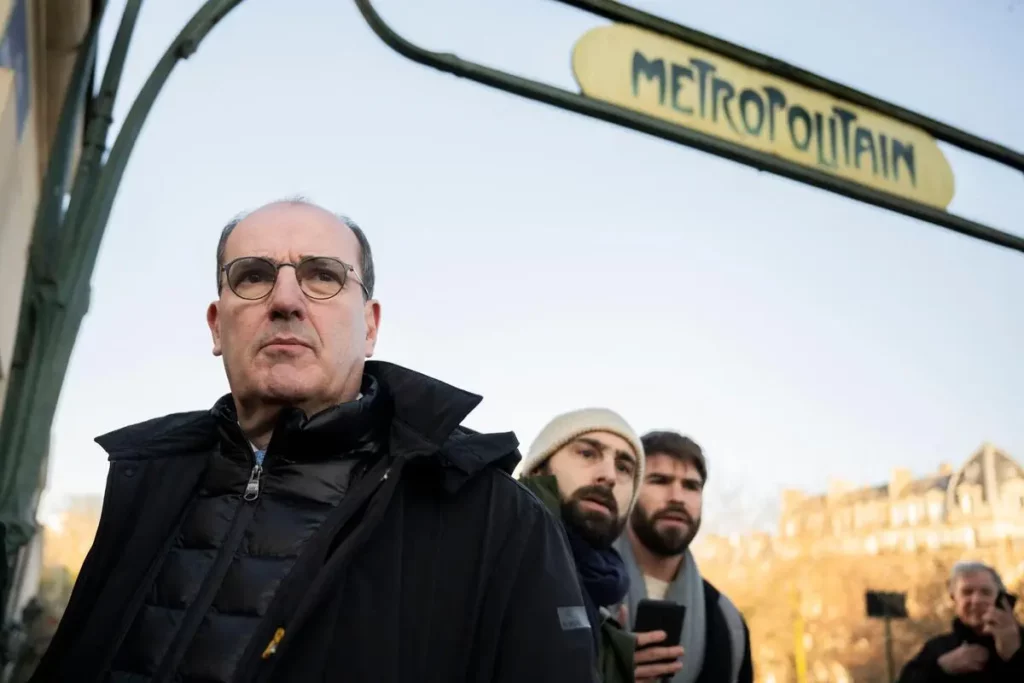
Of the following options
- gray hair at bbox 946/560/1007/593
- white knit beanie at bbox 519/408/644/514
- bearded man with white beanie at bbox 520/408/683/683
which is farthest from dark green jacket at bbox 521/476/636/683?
gray hair at bbox 946/560/1007/593

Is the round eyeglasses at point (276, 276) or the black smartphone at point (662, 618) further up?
the round eyeglasses at point (276, 276)

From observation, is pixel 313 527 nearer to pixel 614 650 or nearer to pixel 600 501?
pixel 614 650

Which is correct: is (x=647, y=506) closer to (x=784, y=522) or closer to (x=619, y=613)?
(x=619, y=613)

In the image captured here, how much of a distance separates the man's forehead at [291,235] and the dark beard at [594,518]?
3.81 feet

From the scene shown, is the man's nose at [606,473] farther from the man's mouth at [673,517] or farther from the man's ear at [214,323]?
the man's ear at [214,323]

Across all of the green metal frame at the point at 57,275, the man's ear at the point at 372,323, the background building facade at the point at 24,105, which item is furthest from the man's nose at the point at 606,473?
the background building facade at the point at 24,105

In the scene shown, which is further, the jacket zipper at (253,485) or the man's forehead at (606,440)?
the man's forehead at (606,440)

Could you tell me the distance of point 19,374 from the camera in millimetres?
1602

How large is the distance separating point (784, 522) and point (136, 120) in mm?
26138

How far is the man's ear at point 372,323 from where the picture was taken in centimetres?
145

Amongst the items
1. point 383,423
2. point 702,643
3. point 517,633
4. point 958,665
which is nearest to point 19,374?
point 383,423

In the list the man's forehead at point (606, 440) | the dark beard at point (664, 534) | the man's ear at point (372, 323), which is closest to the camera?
the man's ear at point (372, 323)

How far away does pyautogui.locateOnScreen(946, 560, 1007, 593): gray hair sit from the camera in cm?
378

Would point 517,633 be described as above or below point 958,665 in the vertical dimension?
above
